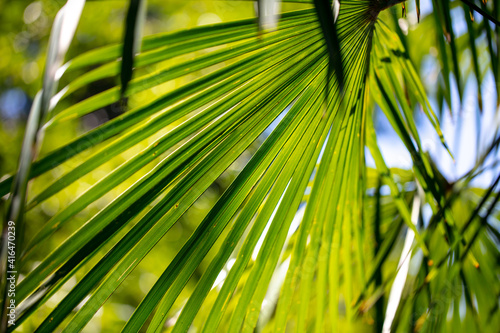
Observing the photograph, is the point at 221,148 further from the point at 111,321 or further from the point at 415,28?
the point at 111,321

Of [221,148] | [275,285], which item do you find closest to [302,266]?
[275,285]

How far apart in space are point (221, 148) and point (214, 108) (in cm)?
5

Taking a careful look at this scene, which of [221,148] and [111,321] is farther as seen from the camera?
[111,321]

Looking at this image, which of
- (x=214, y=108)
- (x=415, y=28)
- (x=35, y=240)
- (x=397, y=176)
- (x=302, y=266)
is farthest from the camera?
(x=415, y=28)

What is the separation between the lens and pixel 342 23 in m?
0.49

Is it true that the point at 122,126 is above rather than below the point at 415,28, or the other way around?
above

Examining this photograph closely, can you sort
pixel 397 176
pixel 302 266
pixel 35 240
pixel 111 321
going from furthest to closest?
pixel 111 321
pixel 397 176
pixel 302 266
pixel 35 240

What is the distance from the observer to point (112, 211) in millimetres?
373

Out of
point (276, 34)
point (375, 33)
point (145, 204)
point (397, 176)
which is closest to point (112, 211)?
point (145, 204)

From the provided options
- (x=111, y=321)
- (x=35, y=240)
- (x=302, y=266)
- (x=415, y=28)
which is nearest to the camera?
(x=35, y=240)

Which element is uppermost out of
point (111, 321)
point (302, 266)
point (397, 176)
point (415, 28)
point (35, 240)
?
point (35, 240)

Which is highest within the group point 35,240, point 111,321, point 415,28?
point 35,240

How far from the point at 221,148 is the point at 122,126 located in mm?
125

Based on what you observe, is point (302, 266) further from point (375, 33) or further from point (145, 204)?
point (375, 33)
